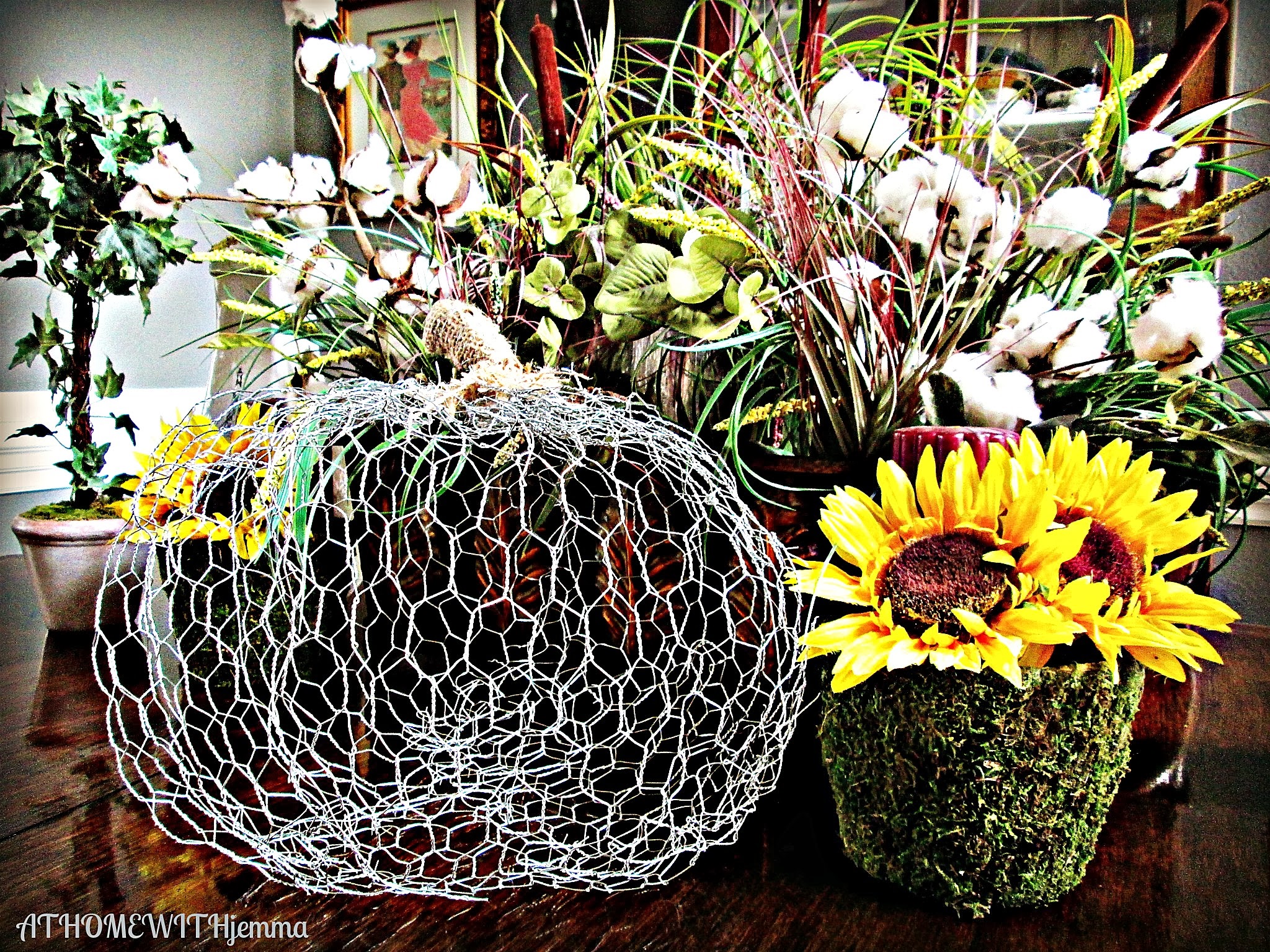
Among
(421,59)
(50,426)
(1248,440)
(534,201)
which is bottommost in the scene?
(50,426)

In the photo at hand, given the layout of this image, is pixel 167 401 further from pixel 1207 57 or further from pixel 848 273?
pixel 1207 57

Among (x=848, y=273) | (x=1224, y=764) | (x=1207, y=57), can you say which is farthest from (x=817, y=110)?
(x=1207, y=57)

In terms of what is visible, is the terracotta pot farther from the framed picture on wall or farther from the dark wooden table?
the framed picture on wall

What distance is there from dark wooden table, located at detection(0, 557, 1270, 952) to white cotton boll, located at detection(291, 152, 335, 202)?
327 millimetres

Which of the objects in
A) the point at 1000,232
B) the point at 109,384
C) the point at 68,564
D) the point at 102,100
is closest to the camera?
the point at 1000,232

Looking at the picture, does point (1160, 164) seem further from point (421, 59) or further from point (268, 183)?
point (421, 59)

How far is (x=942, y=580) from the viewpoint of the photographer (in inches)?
11.8

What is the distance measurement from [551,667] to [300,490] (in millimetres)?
140

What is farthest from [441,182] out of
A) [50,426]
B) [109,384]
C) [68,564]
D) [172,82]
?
[172,82]

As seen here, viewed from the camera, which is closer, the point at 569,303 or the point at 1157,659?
the point at 1157,659

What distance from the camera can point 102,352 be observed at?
1776 millimetres

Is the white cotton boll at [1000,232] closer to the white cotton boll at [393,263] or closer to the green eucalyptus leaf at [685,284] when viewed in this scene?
the green eucalyptus leaf at [685,284]

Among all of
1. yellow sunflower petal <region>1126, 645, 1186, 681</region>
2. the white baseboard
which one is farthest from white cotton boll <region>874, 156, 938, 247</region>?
the white baseboard

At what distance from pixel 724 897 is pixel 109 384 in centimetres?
97
